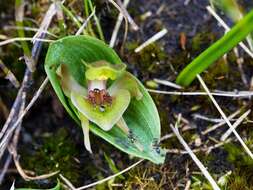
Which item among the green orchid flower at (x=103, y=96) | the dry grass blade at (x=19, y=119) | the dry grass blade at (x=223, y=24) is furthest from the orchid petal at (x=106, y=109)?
the dry grass blade at (x=223, y=24)

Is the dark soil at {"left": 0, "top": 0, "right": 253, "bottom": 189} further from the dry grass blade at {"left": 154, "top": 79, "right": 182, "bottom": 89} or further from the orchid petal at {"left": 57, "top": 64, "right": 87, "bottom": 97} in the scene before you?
the orchid petal at {"left": 57, "top": 64, "right": 87, "bottom": 97}

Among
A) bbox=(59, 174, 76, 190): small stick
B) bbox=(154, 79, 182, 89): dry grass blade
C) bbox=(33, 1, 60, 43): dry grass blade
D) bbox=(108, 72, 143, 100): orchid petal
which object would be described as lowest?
bbox=(59, 174, 76, 190): small stick

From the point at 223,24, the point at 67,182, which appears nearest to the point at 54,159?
the point at 67,182

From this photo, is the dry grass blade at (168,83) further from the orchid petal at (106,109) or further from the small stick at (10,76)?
the small stick at (10,76)

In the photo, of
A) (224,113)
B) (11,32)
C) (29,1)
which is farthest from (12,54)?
(224,113)

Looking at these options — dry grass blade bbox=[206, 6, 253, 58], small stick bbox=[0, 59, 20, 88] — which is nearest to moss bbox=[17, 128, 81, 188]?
small stick bbox=[0, 59, 20, 88]
